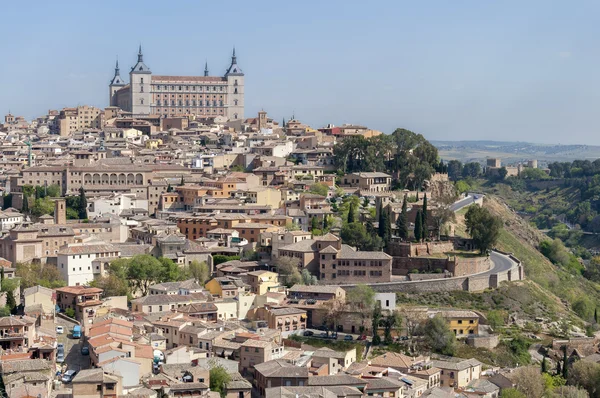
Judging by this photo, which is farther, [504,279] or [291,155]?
[291,155]

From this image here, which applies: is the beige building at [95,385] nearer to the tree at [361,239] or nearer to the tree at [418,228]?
the tree at [361,239]

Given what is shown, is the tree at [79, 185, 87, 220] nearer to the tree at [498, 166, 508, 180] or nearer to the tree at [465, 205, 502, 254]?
the tree at [465, 205, 502, 254]

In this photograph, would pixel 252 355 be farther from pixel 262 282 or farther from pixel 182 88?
pixel 182 88

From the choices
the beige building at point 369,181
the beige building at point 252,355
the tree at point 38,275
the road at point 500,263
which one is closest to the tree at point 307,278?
the road at point 500,263

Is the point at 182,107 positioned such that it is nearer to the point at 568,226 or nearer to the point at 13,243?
the point at 568,226

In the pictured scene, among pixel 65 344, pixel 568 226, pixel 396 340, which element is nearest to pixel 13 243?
pixel 65 344
